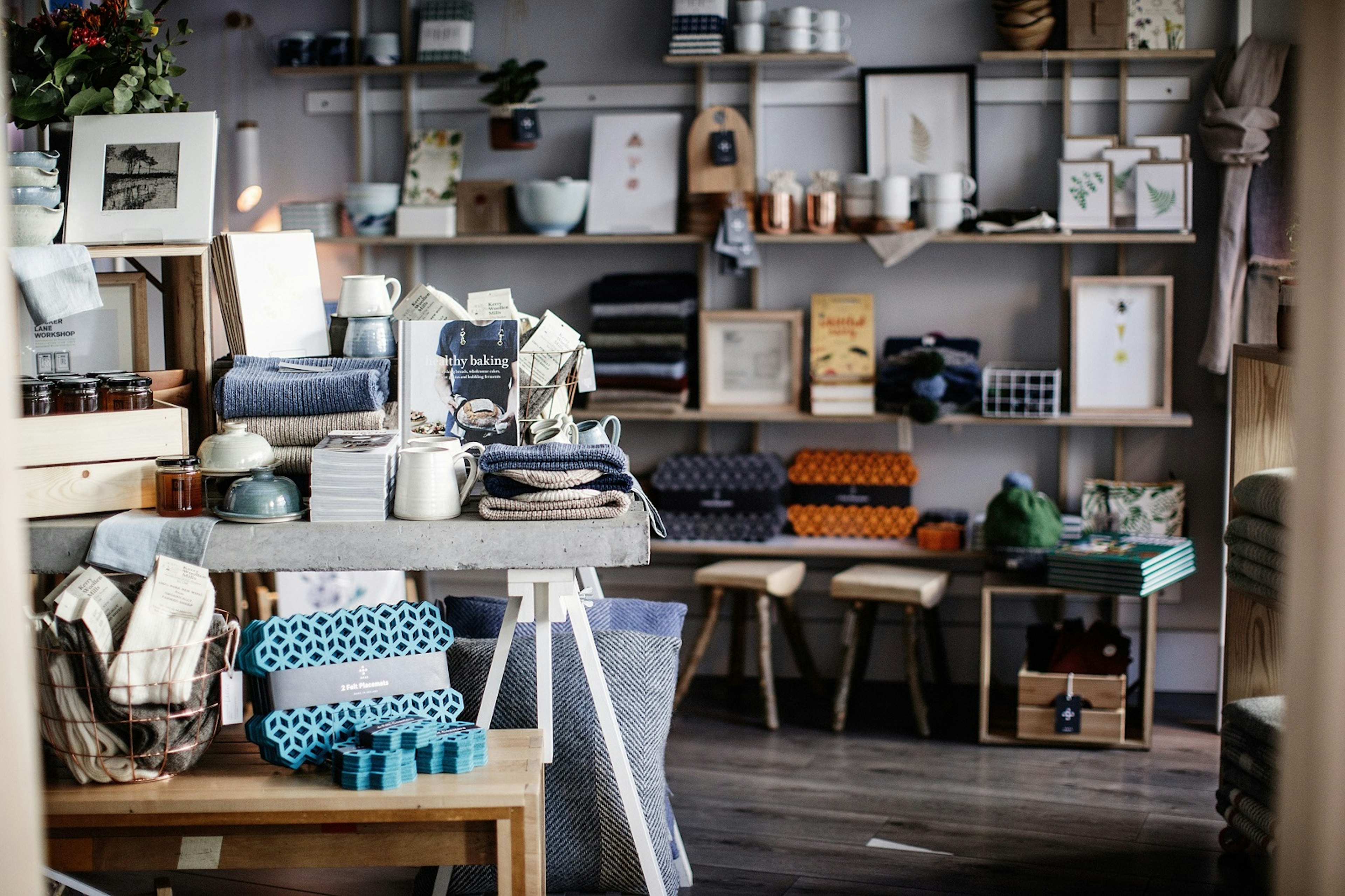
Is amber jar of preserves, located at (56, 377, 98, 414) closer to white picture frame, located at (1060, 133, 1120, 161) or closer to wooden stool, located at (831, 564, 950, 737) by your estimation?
wooden stool, located at (831, 564, 950, 737)

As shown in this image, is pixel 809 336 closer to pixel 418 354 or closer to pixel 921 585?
pixel 921 585

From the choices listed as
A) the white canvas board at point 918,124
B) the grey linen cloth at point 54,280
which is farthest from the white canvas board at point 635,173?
the grey linen cloth at point 54,280

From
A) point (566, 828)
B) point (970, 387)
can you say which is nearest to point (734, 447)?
point (970, 387)

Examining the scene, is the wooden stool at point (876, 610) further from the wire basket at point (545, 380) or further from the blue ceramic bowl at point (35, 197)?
the blue ceramic bowl at point (35, 197)

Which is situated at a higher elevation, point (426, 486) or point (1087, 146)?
point (1087, 146)

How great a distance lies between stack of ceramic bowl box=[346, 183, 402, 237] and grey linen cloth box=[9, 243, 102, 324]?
7.30 ft

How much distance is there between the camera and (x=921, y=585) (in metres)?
4.00

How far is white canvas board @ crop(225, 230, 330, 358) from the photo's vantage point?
98.3 inches

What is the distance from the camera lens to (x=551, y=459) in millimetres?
2188

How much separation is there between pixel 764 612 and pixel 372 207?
1962 mm

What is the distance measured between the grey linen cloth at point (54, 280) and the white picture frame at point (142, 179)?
158mm

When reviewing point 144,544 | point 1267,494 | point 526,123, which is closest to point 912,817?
point 1267,494

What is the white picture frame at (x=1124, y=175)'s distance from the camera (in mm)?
4184

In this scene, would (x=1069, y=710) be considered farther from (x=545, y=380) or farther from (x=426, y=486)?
(x=426, y=486)
